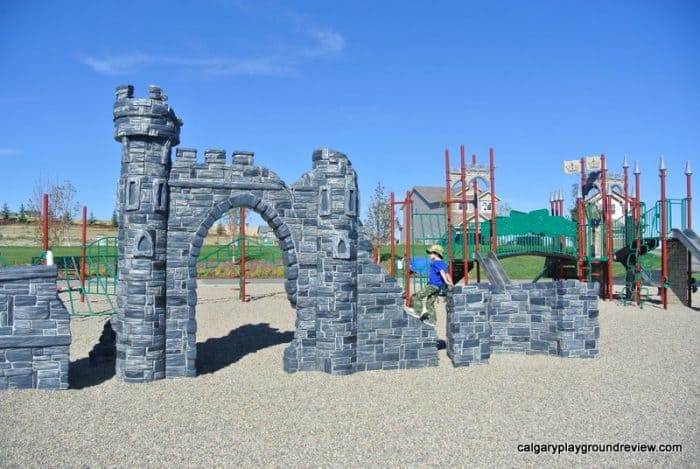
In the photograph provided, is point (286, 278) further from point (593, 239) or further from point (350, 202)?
point (593, 239)

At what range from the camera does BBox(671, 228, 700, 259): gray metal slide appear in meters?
17.5

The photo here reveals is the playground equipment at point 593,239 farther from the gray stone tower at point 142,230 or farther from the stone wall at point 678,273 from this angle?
the gray stone tower at point 142,230

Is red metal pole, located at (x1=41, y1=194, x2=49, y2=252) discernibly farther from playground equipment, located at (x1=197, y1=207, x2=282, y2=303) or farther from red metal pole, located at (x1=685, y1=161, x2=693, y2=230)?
red metal pole, located at (x1=685, y1=161, x2=693, y2=230)

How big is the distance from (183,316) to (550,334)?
7.44 m

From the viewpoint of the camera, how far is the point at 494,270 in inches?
558

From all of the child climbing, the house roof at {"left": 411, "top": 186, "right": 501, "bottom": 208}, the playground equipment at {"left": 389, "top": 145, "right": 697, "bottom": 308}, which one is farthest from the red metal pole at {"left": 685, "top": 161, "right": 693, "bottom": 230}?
the house roof at {"left": 411, "top": 186, "right": 501, "bottom": 208}

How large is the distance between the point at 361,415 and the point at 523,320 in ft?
17.5

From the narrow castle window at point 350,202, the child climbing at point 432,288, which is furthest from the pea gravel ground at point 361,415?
the narrow castle window at point 350,202

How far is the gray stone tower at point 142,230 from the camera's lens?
929cm

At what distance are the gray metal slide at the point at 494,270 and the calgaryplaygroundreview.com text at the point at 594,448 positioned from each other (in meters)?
5.96

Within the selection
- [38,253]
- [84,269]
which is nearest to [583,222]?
[84,269]

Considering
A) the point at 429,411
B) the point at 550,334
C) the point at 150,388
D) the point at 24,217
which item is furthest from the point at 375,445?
the point at 24,217

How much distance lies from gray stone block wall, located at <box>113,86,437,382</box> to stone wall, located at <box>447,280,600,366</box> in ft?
2.12

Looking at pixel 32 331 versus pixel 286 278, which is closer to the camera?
pixel 32 331
